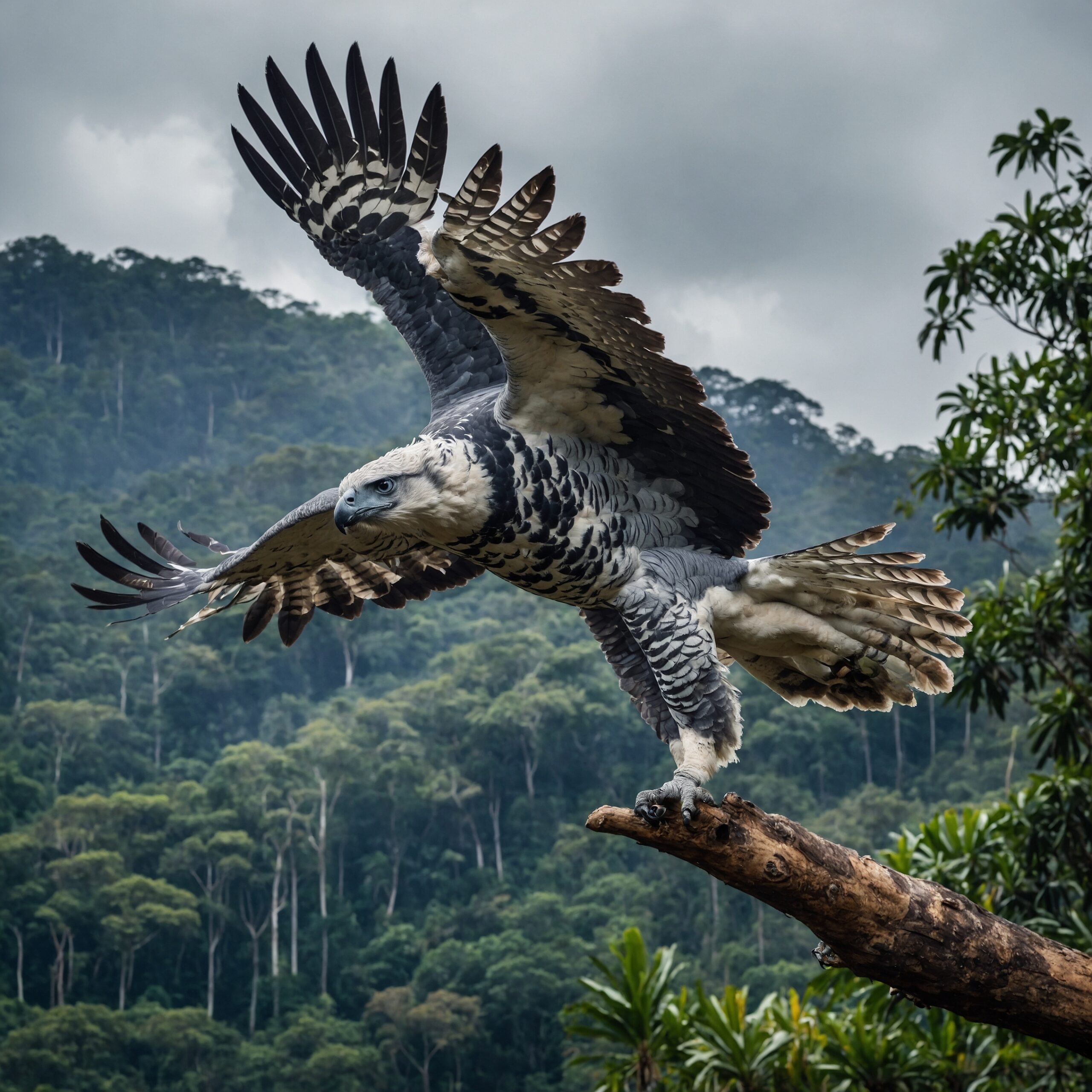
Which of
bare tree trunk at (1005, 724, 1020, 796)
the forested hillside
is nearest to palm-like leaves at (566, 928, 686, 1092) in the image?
bare tree trunk at (1005, 724, 1020, 796)

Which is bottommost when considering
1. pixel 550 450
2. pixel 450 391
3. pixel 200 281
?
pixel 550 450

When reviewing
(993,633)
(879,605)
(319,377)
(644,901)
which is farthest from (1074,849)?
(319,377)

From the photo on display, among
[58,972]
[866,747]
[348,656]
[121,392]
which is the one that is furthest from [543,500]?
[121,392]

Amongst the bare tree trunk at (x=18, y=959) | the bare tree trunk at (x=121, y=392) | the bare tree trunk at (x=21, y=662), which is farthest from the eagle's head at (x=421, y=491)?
the bare tree trunk at (x=121, y=392)

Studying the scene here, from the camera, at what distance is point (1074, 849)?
27.2 ft

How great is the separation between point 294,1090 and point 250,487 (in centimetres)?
2572

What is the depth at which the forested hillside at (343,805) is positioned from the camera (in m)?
32.8

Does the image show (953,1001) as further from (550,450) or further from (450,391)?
(450,391)

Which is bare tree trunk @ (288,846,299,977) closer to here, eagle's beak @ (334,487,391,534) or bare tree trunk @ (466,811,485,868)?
bare tree trunk @ (466,811,485,868)

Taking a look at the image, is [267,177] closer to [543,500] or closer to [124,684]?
[543,500]

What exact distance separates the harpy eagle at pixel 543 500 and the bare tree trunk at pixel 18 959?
109 feet

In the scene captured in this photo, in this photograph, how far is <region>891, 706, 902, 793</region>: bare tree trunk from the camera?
129 feet

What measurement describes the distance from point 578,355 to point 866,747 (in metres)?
37.8

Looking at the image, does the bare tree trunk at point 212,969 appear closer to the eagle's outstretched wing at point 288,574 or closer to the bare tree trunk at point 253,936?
the bare tree trunk at point 253,936
